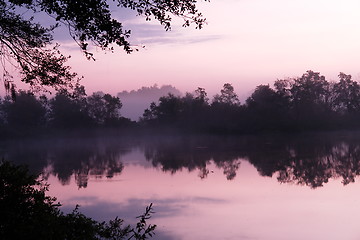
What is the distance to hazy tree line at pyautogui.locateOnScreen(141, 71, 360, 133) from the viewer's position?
235 ft

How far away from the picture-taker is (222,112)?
254 feet

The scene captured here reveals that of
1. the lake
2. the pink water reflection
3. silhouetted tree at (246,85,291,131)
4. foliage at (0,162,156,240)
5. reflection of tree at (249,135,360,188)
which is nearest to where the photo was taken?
foliage at (0,162,156,240)

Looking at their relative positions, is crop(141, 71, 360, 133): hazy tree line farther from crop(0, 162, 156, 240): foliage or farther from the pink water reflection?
crop(0, 162, 156, 240): foliage

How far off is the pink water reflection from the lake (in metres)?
0.03

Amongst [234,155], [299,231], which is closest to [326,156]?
[234,155]

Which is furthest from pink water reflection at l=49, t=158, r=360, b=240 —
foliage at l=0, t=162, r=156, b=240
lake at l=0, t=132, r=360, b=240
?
foliage at l=0, t=162, r=156, b=240

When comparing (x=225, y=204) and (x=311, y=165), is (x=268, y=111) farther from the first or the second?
(x=225, y=204)

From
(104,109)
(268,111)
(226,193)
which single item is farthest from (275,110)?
(226,193)

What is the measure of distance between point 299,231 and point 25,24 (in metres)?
10.9

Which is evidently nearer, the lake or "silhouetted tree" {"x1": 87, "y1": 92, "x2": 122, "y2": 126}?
the lake

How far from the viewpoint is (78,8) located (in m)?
6.83

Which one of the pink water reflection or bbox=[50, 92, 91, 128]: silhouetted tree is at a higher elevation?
bbox=[50, 92, 91, 128]: silhouetted tree

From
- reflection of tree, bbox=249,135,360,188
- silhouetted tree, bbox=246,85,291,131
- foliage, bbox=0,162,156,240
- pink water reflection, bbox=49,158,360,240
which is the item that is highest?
silhouetted tree, bbox=246,85,291,131

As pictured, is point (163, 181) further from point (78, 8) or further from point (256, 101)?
point (256, 101)
